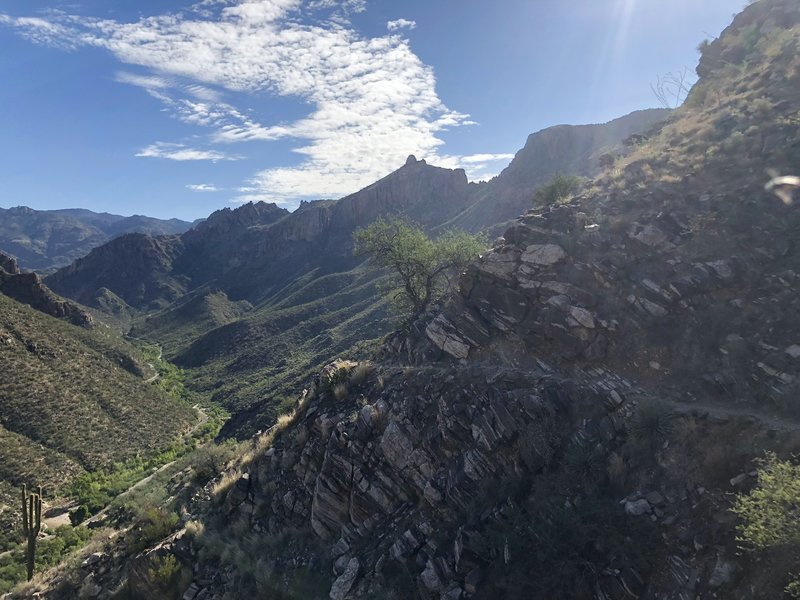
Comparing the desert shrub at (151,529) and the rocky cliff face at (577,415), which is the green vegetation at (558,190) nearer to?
the rocky cliff face at (577,415)

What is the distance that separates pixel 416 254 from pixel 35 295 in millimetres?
77092

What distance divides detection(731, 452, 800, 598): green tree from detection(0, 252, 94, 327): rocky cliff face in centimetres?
9040

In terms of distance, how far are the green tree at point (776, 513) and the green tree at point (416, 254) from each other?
20495 millimetres

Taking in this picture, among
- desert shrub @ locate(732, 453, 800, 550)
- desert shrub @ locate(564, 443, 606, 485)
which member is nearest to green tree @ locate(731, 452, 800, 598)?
desert shrub @ locate(732, 453, 800, 550)

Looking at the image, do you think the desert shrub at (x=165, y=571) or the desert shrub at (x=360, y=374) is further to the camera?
the desert shrub at (x=360, y=374)

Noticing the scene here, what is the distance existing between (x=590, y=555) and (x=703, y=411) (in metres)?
5.48

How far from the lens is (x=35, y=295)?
75.0 m

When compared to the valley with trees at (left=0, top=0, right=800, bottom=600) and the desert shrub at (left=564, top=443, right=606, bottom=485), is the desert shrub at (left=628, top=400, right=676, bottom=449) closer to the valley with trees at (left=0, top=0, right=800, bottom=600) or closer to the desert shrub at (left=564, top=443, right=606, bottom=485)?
the valley with trees at (left=0, top=0, right=800, bottom=600)

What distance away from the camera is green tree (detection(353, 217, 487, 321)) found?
29.4 metres

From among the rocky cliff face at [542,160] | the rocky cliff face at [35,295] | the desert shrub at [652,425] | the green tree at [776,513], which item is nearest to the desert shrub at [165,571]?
the desert shrub at [652,425]

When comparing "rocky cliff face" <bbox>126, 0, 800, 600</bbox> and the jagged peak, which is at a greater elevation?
the jagged peak

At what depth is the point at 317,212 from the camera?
650ft

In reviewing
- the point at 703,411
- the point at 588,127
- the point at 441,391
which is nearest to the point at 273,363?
the point at 441,391

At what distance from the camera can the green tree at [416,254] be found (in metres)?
29.4
